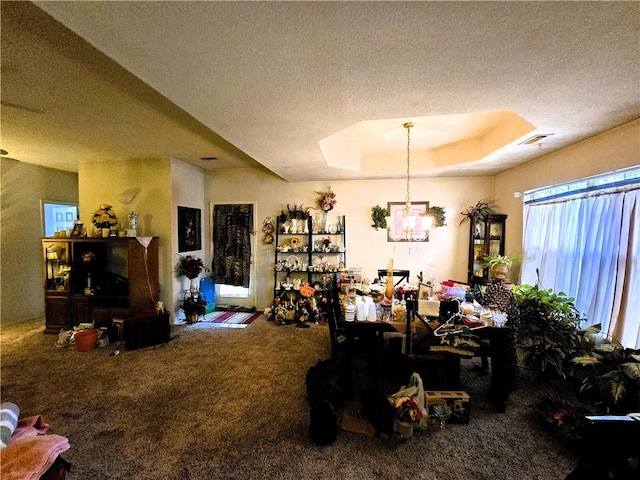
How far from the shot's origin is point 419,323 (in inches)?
82.5

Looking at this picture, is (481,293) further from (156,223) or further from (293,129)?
(156,223)

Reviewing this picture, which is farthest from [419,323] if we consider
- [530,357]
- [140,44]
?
[140,44]

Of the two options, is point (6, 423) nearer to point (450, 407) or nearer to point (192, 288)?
point (450, 407)

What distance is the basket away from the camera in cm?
304

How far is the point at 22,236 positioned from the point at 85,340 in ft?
8.28

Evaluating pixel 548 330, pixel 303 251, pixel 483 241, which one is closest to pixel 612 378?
pixel 548 330

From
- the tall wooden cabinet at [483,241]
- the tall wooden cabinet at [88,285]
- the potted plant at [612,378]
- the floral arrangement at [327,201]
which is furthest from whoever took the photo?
the floral arrangement at [327,201]

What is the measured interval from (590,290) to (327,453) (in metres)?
2.94

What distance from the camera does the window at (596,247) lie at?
209cm

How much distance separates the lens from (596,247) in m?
2.39

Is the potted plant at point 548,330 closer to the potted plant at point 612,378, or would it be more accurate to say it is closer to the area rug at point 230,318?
the potted plant at point 612,378

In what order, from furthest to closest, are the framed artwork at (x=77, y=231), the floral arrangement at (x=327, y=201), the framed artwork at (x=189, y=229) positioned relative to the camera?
the floral arrangement at (x=327, y=201) < the framed artwork at (x=189, y=229) < the framed artwork at (x=77, y=231)

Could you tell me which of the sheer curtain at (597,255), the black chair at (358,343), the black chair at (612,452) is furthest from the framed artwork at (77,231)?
the sheer curtain at (597,255)

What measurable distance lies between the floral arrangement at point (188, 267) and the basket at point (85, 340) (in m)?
1.24
